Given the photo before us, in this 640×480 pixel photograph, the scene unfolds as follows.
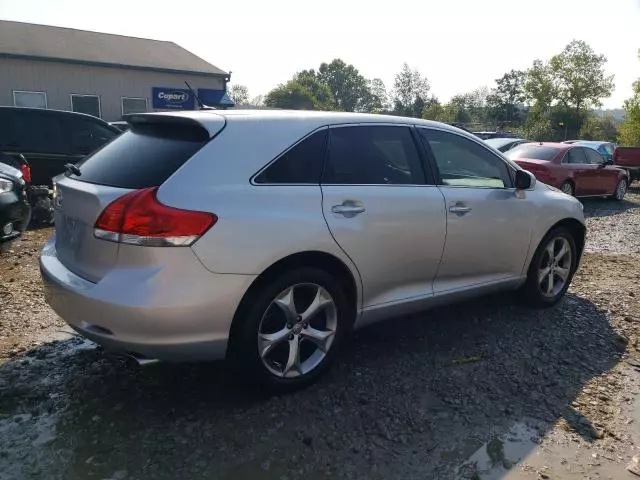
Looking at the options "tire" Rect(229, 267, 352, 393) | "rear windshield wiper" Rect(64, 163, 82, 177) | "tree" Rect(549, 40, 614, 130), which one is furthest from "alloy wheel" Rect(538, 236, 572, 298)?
"tree" Rect(549, 40, 614, 130)

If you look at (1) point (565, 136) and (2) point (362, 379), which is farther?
(1) point (565, 136)

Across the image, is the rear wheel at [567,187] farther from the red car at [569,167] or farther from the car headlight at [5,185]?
the car headlight at [5,185]

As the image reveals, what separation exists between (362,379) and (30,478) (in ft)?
6.25

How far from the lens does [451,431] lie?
297 centimetres

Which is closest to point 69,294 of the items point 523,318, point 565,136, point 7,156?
point 523,318

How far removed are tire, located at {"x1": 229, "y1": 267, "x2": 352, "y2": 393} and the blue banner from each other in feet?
77.5

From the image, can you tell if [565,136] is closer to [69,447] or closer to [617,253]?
[617,253]

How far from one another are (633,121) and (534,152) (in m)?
24.2

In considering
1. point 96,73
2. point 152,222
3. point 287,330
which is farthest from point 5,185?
point 96,73

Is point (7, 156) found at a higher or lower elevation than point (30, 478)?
higher

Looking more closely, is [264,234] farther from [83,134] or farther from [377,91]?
[377,91]

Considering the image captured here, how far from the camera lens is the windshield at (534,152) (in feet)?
40.1

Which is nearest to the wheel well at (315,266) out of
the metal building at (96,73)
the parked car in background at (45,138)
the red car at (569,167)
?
the parked car in background at (45,138)

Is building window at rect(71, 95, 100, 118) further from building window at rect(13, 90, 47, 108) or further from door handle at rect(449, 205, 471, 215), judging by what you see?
door handle at rect(449, 205, 471, 215)
